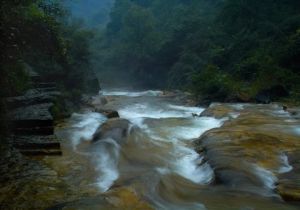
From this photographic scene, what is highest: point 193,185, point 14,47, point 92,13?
point 92,13

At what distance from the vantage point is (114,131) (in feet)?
31.5

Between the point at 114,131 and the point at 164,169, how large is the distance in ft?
8.43

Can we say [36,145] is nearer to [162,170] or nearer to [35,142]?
[35,142]

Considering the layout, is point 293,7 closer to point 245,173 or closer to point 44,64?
point 44,64

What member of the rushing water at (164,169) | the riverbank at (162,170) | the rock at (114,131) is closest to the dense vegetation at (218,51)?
the riverbank at (162,170)

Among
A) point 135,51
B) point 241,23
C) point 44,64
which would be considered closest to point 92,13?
point 135,51

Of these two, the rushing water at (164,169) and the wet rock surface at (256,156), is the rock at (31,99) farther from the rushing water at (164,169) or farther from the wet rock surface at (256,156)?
the wet rock surface at (256,156)

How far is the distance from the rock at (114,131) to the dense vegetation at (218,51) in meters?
9.84

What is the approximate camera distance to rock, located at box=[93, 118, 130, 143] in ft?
30.6

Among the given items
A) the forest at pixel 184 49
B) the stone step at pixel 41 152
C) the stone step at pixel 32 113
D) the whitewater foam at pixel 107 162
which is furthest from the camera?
the stone step at pixel 32 113

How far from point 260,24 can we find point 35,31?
21.7 m

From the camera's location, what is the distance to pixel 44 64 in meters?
17.9

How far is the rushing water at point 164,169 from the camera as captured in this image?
580 centimetres

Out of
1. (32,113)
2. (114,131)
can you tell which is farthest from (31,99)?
(114,131)
